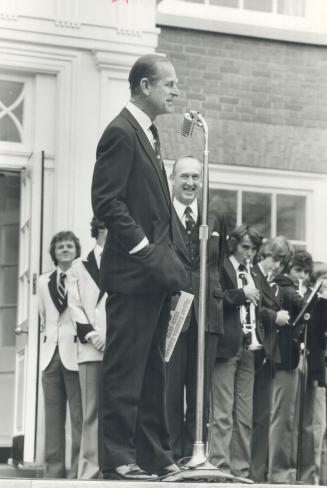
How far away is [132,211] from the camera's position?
17.5 feet

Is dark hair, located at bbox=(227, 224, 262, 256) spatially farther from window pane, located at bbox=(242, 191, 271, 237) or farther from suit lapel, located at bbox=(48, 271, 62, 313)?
window pane, located at bbox=(242, 191, 271, 237)

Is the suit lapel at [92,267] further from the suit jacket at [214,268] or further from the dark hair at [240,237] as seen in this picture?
the dark hair at [240,237]

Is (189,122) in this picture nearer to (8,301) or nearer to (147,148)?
(147,148)

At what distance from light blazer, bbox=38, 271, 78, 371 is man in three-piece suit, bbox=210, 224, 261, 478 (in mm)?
856

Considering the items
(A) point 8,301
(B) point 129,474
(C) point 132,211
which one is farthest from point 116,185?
(A) point 8,301

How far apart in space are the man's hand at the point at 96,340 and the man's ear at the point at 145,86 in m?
1.75

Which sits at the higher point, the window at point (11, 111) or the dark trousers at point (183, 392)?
the window at point (11, 111)

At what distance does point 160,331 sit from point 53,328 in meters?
2.09

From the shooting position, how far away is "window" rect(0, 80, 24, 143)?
27.0ft

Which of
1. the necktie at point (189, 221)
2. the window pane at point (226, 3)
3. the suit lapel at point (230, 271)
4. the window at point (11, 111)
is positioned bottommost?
the suit lapel at point (230, 271)

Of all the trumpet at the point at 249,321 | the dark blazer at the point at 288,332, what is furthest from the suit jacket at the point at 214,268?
the dark blazer at the point at 288,332

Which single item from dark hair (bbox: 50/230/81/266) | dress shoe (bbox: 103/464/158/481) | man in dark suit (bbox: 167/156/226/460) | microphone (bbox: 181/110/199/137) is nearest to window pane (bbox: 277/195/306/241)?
dark hair (bbox: 50/230/81/266)

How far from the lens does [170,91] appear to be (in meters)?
5.45

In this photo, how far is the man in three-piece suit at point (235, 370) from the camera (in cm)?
688
